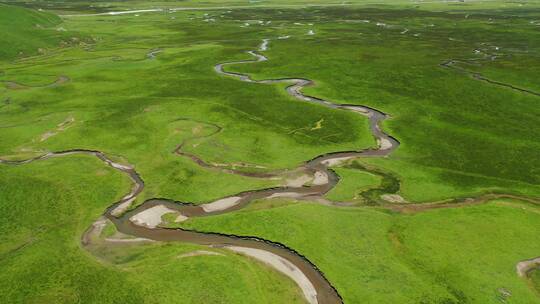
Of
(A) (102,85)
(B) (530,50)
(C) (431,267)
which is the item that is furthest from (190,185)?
(B) (530,50)

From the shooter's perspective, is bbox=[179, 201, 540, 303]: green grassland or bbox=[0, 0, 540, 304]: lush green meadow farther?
bbox=[0, 0, 540, 304]: lush green meadow

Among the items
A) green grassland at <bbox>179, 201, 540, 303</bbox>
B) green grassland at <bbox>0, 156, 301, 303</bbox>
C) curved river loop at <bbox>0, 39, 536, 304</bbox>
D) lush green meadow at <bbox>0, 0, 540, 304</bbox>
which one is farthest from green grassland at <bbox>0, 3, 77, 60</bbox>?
green grassland at <bbox>179, 201, 540, 303</bbox>

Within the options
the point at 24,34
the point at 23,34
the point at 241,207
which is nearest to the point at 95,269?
the point at 241,207

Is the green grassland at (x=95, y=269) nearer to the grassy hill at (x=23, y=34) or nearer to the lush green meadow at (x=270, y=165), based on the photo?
the lush green meadow at (x=270, y=165)

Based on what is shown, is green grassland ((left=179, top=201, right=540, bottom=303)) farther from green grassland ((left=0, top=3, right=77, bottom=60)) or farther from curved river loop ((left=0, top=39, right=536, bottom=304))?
green grassland ((left=0, top=3, right=77, bottom=60))

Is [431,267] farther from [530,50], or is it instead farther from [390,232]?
[530,50]

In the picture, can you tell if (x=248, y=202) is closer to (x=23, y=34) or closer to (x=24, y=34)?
(x=23, y=34)

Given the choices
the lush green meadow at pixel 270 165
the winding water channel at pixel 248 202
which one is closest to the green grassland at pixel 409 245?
the lush green meadow at pixel 270 165
